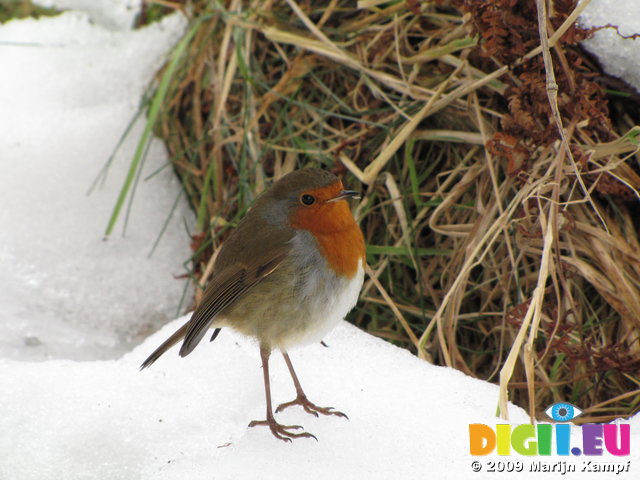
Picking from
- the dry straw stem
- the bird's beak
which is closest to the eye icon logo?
the dry straw stem

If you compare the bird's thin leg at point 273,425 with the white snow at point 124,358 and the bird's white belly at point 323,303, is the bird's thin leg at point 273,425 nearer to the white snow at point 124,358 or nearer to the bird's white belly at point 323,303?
the white snow at point 124,358

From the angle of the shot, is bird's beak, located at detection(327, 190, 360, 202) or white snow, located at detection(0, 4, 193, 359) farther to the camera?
white snow, located at detection(0, 4, 193, 359)

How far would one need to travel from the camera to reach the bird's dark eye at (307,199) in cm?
262

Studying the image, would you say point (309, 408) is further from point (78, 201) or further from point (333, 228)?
point (78, 201)

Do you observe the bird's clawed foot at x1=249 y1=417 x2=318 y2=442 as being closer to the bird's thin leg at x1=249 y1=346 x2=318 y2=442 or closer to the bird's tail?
the bird's thin leg at x1=249 y1=346 x2=318 y2=442

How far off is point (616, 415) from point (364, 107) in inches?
63.1

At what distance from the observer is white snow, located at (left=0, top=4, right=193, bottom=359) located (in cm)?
365

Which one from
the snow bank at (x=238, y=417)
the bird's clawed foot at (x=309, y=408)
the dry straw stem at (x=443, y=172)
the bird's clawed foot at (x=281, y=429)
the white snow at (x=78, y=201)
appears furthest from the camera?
the white snow at (x=78, y=201)

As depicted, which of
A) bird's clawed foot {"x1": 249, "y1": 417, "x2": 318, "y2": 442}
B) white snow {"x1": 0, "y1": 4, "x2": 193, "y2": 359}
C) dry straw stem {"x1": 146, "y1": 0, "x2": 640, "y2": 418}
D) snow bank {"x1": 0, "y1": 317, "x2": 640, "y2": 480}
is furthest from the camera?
white snow {"x1": 0, "y1": 4, "x2": 193, "y2": 359}

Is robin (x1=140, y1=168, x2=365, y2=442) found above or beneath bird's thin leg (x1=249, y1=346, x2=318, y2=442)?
above

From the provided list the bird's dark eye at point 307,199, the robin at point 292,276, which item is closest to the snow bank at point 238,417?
the robin at point 292,276

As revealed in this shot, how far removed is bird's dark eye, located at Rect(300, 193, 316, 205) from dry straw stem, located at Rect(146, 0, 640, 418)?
1.92 feet

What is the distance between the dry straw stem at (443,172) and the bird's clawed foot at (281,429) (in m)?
0.56

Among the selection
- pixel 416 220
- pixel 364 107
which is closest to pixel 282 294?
pixel 416 220
